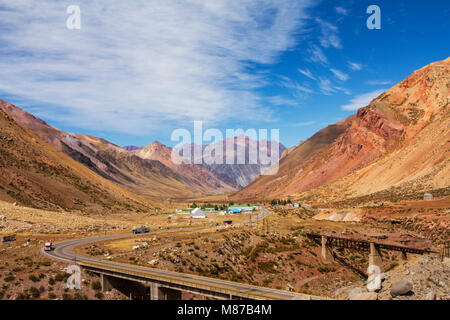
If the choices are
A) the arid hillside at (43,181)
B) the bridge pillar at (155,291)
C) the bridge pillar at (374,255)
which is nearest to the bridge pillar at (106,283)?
the bridge pillar at (155,291)

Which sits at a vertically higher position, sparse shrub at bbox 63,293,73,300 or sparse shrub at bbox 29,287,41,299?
sparse shrub at bbox 29,287,41,299

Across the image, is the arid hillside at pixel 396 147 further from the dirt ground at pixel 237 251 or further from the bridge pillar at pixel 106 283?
the bridge pillar at pixel 106 283

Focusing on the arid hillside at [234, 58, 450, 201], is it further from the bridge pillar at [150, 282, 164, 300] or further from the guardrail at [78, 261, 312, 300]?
the bridge pillar at [150, 282, 164, 300]

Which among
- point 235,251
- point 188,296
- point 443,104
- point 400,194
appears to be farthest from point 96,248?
point 443,104

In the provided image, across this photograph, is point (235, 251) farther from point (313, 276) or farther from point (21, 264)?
point (21, 264)

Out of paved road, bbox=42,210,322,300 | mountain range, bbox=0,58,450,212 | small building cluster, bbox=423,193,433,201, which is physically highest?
mountain range, bbox=0,58,450,212

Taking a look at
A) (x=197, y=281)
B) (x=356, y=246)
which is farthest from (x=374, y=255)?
(x=197, y=281)

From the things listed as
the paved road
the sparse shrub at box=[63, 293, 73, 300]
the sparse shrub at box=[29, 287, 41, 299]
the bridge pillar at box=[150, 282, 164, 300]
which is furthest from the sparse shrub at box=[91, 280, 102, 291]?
the bridge pillar at box=[150, 282, 164, 300]

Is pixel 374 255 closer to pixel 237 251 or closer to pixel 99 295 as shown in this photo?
pixel 237 251

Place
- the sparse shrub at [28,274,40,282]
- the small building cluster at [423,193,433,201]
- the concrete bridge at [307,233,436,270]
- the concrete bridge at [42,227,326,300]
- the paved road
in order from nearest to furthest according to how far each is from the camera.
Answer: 1. the paved road
2. the concrete bridge at [42,227,326,300]
3. the sparse shrub at [28,274,40,282]
4. the concrete bridge at [307,233,436,270]
5. the small building cluster at [423,193,433,201]
